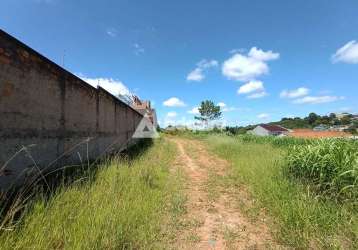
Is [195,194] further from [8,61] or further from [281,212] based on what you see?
[8,61]

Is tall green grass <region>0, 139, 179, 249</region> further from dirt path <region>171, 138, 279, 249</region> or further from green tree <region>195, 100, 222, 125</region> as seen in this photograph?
green tree <region>195, 100, 222, 125</region>

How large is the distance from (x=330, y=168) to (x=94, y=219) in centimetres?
429

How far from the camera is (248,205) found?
4855 millimetres

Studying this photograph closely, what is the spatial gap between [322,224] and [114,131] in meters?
→ 8.78

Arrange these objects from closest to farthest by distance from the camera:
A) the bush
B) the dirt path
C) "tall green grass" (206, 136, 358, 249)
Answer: "tall green grass" (206, 136, 358, 249)
the dirt path
the bush

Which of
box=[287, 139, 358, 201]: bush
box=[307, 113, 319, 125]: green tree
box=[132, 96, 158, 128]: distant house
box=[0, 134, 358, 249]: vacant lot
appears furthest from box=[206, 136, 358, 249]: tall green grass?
box=[307, 113, 319, 125]: green tree

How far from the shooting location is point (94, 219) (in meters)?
3.22

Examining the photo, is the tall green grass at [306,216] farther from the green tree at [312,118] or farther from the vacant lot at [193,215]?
the green tree at [312,118]

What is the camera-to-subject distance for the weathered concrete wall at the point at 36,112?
3.74m

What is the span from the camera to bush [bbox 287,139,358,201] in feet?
13.6

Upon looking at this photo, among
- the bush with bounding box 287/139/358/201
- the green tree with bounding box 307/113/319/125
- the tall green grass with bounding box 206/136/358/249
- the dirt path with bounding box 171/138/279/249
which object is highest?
the green tree with bounding box 307/113/319/125

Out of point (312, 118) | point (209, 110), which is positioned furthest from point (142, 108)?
point (312, 118)

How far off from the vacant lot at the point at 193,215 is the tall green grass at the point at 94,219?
0.4 inches

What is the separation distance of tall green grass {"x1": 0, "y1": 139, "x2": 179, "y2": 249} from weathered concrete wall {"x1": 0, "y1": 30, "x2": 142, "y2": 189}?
2.35 ft
